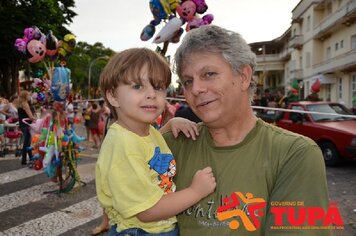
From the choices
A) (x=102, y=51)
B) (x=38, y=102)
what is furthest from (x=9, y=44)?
(x=102, y=51)

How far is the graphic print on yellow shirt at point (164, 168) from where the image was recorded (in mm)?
1867

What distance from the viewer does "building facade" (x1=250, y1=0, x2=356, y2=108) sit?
26.6 meters

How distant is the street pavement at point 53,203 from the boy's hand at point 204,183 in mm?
3637

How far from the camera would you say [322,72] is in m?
31.5

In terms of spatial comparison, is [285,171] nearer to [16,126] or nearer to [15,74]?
[16,126]

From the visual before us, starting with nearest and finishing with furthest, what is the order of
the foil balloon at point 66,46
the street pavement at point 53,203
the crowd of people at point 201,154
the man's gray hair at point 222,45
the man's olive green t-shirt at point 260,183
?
the man's olive green t-shirt at point 260,183, the crowd of people at point 201,154, the man's gray hair at point 222,45, the street pavement at point 53,203, the foil balloon at point 66,46

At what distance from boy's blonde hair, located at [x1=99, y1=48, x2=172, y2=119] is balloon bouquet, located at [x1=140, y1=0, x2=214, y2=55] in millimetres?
2974

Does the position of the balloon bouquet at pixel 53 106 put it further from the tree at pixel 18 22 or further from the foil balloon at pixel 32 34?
the tree at pixel 18 22

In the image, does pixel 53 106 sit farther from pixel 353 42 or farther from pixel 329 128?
pixel 353 42

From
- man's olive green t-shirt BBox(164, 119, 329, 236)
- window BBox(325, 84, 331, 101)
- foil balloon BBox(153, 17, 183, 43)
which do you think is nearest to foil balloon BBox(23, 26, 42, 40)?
foil balloon BBox(153, 17, 183, 43)

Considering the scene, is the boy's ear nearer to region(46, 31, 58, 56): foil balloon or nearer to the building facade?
region(46, 31, 58, 56): foil balloon

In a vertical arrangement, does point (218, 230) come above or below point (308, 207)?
below

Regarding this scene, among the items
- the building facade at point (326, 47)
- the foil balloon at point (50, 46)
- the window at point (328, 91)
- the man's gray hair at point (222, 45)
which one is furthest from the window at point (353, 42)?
the man's gray hair at point (222, 45)

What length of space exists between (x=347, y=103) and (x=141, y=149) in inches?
1132
